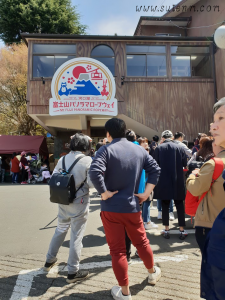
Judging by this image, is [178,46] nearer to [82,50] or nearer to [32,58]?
[82,50]

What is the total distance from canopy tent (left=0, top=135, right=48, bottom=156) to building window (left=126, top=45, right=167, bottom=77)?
24.0ft

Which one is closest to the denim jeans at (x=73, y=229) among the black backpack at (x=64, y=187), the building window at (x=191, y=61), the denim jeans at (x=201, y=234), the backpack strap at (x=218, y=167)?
the black backpack at (x=64, y=187)

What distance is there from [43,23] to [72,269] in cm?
2536

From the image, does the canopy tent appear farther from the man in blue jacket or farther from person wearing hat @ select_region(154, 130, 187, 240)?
the man in blue jacket

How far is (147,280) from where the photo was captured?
2674 mm

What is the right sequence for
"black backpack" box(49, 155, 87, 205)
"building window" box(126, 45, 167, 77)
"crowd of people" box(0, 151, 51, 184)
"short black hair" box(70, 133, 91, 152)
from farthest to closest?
"crowd of people" box(0, 151, 51, 184), "building window" box(126, 45, 167, 77), "short black hair" box(70, 133, 91, 152), "black backpack" box(49, 155, 87, 205)

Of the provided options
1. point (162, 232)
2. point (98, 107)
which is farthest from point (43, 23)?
point (162, 232)

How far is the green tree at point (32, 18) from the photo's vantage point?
22.2 meters

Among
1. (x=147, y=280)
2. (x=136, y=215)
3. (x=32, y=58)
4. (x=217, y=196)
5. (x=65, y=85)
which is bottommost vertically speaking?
(x=147, y=280)

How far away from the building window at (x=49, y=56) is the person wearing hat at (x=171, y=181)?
1016 centimetres

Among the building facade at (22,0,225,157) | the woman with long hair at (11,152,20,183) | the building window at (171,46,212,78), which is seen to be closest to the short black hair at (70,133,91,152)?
the building facade at (22,0,225,157)

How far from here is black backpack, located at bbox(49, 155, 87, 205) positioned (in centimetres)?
264

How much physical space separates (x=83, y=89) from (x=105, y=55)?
2.53 meters

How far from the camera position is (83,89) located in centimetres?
1150
